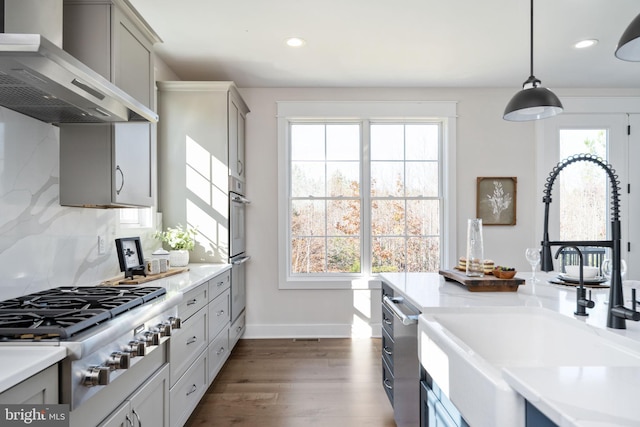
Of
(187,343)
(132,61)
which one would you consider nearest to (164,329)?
(187,343)

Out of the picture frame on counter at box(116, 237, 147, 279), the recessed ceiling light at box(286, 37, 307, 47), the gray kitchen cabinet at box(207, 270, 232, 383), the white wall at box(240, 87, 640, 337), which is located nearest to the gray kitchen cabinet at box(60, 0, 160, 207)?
the picture frame on counter at box(116, 237, 147, 279)

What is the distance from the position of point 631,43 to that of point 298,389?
9.12ft

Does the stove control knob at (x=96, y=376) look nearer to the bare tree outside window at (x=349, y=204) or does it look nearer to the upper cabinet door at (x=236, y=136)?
the upper cabinet door at (x=236, y=136)

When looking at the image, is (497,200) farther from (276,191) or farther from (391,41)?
(276,191)

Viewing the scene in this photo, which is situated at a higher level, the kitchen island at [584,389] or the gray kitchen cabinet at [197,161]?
the gray kitchen cabinet at [197,161]

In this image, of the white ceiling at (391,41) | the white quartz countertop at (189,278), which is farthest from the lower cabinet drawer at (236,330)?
the white ceiling at (391,41)

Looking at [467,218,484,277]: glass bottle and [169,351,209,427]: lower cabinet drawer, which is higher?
[467,218,484,277]: glass bottle

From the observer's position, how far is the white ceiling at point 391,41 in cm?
259

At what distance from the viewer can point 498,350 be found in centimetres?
151

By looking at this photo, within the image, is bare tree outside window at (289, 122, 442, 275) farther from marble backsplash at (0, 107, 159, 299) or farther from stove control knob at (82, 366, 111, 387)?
stove control knob at (82, 366, 111, 387)

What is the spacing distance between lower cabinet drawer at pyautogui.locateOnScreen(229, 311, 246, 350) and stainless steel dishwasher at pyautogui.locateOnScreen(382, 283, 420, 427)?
61.4 inches

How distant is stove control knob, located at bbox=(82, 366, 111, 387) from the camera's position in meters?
1.21

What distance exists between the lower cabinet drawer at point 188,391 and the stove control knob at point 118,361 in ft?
2.31

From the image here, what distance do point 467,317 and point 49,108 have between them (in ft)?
6.71
